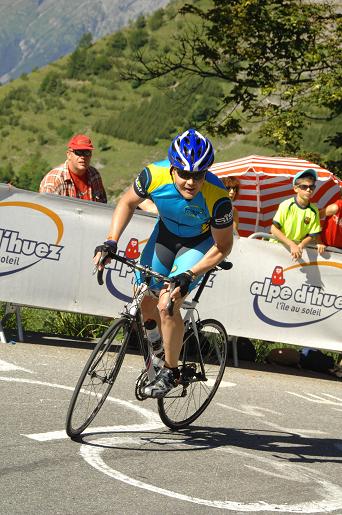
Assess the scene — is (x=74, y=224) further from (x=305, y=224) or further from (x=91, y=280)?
(x=305, y=224)

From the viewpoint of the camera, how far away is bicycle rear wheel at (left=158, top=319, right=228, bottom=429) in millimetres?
6688

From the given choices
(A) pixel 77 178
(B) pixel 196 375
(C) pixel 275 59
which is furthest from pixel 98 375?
(C) pixel 275 59

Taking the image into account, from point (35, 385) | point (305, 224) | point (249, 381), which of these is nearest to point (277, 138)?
point (305, 224)

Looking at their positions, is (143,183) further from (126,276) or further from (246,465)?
(126,276)

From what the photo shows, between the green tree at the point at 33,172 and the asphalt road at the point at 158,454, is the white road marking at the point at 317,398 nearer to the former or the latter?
the asphalt road at the point at 158,454

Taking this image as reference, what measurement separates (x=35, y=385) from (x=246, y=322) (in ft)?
11.3

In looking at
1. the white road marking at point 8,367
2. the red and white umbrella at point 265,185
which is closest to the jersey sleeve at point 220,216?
the white road marking at point 8,367

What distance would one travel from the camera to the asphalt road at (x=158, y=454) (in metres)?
4.96

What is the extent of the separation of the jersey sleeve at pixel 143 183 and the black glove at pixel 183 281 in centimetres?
61

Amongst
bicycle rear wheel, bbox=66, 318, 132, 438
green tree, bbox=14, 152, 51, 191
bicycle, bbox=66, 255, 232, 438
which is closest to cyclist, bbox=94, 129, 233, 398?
bicycle, bbox=66, 255, 232, 438

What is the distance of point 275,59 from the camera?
2173 cm

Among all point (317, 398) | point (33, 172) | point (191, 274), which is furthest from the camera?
point (33, 172)

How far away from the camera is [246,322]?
10484 mm

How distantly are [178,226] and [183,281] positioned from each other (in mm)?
564
